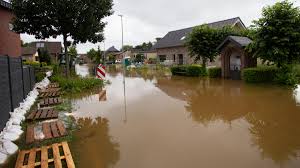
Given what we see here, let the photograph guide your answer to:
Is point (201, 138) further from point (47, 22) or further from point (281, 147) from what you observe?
point (47, 22)

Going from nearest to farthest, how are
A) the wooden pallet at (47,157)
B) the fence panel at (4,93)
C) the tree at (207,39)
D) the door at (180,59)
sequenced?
1. the wooden pallet at (47,157)
2. the fence panel at (4,93)
3. the tree at (207,39)
4. the door at (180,59)

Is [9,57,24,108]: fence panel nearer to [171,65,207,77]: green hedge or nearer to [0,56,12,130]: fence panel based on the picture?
[0,56,12,130]: fence panel

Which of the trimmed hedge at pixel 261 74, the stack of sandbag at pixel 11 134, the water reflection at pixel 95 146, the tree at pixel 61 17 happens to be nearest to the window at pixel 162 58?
the tree at pixel 61 17

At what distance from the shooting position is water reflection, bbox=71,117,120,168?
4.45 metres

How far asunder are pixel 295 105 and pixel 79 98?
9327 mm

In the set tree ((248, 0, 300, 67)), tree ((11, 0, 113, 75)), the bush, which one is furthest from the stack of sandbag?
the bush

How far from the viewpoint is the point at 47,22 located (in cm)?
1555

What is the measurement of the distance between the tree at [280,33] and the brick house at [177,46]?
16.4 meters

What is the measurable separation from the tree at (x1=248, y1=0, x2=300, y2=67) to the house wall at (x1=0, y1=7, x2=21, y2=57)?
16815 millimetres

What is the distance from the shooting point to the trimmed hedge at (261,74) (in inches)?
619

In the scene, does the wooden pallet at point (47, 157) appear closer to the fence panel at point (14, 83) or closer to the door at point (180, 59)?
the fence panel at point (14, 83)

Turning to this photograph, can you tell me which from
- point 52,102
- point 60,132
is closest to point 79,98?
point 52,102

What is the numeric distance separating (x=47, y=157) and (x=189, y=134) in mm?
3253

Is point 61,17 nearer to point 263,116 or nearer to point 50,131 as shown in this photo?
point 50,131
